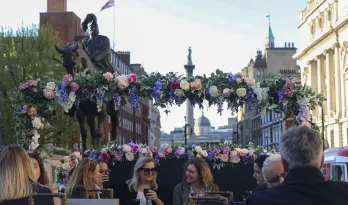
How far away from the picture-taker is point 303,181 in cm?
450

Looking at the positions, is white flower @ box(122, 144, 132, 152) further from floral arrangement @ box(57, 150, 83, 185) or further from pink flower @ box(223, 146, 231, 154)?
pink flower @ box(223, 146, 231, 154)

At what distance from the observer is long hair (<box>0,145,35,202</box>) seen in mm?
5871

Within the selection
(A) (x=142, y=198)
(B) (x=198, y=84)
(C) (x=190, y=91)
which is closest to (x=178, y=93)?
(C) (x=190, y=91)

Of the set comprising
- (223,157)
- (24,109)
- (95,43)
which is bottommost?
(223,157)

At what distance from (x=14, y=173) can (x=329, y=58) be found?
237 feet

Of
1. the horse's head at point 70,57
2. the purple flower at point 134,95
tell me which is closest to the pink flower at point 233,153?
the purple flower at point 134,95

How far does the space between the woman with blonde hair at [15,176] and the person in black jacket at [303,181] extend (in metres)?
2.26

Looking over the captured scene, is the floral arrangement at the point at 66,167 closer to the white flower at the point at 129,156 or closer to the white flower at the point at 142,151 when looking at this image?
the white flower at the point at 129,156

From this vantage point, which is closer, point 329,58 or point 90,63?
point 90,63

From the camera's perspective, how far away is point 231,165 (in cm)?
1397

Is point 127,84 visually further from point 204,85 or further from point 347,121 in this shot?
point 347,121

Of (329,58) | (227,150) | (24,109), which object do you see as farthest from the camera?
(329,58)

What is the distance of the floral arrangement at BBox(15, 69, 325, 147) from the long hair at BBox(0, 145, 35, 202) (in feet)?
27.6

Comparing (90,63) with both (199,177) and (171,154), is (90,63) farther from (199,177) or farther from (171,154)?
(199,177)
